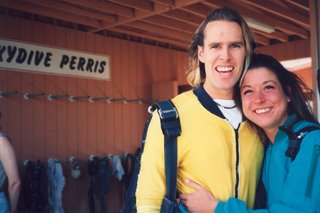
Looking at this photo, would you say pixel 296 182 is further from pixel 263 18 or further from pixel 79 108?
pixel 79 108

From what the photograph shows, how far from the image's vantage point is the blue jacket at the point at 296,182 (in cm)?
131

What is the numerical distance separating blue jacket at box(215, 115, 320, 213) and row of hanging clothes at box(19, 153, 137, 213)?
374cm

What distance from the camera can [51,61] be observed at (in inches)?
207

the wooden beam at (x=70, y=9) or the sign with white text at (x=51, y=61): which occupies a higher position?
the wooden beam at (x=70, y=9)

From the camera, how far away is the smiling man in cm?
147

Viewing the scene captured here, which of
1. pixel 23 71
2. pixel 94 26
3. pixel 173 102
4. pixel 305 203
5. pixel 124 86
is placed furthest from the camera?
pixel 124 86

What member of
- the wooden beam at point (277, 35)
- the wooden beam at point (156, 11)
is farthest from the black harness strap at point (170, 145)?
the wooden beam at point (277, 35)

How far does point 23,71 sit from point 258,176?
401cm

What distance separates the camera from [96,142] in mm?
5816

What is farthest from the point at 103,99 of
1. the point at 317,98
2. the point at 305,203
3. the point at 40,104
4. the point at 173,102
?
the point at 305,203

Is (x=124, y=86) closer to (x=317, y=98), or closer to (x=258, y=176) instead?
(x=317, y=98)

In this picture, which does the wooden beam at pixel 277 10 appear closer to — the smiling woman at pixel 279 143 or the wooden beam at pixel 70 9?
the wooden beam at pixel 70 9

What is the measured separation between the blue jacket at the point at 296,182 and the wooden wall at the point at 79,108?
157 inches

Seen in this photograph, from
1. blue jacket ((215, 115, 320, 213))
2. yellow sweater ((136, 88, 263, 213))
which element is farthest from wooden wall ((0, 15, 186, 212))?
blue jacket ((215, 115, 320, 213))
